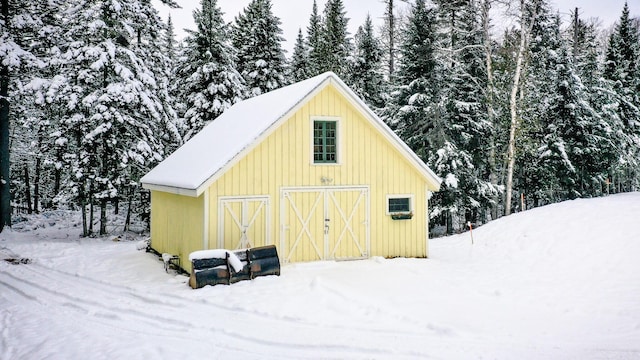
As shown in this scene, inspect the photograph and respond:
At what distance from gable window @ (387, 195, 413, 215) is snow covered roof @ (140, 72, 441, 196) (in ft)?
3.25

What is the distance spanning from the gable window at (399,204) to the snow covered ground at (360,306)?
1.60 meters

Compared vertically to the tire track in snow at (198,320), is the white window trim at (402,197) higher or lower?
higher

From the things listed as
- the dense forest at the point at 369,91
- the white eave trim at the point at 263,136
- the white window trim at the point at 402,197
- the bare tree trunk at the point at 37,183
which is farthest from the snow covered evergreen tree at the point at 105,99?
the bare tree trunk at the point at 37,183

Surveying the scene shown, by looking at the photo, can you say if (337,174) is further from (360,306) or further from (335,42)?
(335,42)

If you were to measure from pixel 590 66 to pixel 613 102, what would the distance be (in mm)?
2619

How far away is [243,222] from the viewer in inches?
472

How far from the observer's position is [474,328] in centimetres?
750

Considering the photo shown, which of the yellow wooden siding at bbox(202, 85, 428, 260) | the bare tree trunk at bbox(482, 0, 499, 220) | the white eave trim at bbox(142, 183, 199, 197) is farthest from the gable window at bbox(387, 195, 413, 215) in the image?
the bare tree trunk at bbox(482, 0, 499, 220)

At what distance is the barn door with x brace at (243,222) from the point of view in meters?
11.7

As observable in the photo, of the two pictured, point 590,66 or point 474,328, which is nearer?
point 474,328

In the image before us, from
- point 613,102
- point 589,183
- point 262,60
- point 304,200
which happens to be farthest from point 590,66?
point 304,200

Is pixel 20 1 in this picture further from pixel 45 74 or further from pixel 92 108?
pixel 92 108

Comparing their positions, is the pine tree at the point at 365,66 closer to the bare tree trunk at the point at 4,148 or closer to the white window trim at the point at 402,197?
the white window trim at the point at 402,197

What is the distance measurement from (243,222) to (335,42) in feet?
69.2
